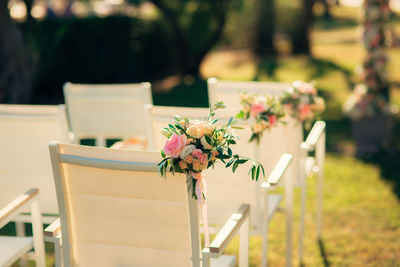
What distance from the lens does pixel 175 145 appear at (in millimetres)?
2213

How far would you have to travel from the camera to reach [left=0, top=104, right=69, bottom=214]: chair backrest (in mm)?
3221

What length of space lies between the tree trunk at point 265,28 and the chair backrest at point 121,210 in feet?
38.3

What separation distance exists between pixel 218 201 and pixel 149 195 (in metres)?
0.86

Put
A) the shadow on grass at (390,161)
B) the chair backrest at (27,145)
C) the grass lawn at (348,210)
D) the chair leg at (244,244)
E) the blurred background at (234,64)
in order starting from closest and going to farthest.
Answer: the chair leg at (244,244), the chair backrest at (27,145), the grass lawn at (348,210), the blurred background at (234,64), the shadow on grass at (390,161)

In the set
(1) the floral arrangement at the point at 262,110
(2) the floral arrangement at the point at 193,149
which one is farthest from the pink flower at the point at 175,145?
(1) the floral arrangement at the point at 262,110

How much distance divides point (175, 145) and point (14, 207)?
3.01 ft

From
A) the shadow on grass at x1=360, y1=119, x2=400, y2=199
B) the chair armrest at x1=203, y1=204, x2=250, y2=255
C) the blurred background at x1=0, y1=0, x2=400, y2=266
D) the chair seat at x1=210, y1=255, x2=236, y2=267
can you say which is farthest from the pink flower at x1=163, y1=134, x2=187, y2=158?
the shadow on grass at x1=360, y1=119, x2=400, y2=199

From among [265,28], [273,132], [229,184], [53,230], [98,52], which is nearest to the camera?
[53,230]

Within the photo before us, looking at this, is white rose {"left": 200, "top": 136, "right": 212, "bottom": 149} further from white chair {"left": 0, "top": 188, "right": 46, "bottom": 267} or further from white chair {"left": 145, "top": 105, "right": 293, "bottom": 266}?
white chair {"left": 0, "top": 188, "right": 46, "bottom": 267}

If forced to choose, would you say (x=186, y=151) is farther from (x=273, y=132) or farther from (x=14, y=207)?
(x=273, y=132)

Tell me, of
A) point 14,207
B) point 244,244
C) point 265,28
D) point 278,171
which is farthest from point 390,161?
point 265,28

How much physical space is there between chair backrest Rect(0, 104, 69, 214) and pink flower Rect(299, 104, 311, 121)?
1538 mm

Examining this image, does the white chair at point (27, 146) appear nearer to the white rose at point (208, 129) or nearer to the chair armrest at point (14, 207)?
the chair armrest at point (14, 207)

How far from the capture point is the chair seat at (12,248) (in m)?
2.67
